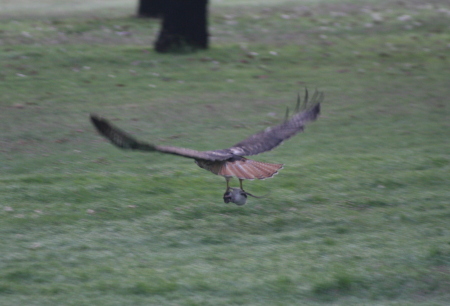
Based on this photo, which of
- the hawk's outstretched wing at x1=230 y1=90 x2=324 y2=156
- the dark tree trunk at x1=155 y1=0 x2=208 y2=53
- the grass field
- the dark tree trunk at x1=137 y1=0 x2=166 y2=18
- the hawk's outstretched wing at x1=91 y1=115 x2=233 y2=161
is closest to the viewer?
the hawk's outstretched wing at x1=91 y1=115 x2=233 y2=161

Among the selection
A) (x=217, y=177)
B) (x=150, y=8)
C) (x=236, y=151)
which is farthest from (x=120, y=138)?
(x=150, y=8)

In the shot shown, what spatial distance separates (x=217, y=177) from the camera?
9180 millimetres

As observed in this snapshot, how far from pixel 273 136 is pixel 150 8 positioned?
1441 cm

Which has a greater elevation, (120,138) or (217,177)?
(120,138)

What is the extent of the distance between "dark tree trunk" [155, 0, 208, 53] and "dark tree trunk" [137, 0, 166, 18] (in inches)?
179

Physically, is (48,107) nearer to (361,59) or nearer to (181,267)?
(181,267)

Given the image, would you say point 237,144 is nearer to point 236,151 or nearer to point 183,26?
point 236,151

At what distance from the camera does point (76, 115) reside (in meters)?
12.1

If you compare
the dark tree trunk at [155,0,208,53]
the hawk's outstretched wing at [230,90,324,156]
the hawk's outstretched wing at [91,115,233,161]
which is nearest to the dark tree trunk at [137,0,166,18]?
the dark tree trunk at [155,0,208,53]

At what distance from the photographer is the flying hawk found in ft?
18.7

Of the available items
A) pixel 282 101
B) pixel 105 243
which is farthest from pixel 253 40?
pixel 105 243

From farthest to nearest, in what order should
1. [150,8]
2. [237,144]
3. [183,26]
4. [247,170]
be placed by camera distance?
[150,8] → [183,26] → [237,144] → [247,170]

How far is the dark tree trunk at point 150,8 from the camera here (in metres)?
21.1

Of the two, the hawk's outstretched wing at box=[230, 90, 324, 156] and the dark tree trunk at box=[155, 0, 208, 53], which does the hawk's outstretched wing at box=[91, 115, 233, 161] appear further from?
the dark tree trunk at box=[155, 0, 208, 53]
